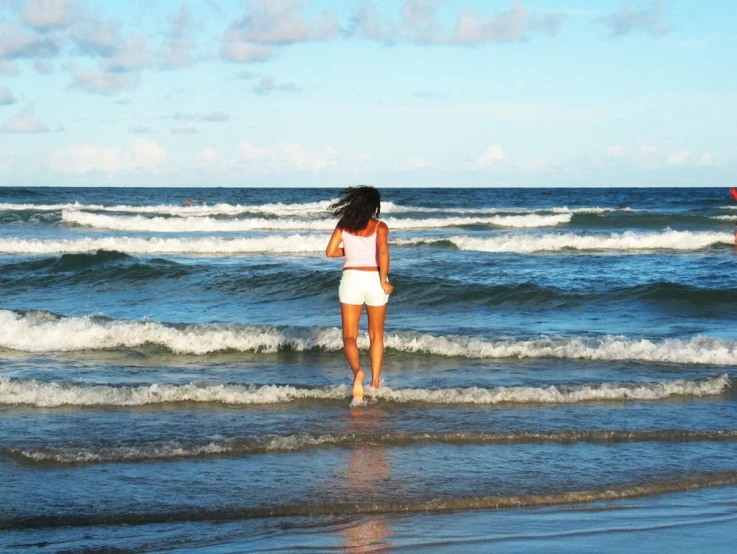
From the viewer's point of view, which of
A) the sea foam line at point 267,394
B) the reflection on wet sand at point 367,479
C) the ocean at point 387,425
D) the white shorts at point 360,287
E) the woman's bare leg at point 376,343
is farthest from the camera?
the woman's bare leg at point 376,343

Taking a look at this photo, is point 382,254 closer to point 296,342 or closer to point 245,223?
point 296,342

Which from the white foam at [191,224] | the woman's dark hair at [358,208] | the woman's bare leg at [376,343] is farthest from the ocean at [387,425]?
the white foam at [191,224]

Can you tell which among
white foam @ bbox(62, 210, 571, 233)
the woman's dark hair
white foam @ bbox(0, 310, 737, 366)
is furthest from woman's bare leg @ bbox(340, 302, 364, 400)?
white foam @ bbox(62, 210, 571, 233)

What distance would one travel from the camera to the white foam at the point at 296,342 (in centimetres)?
993

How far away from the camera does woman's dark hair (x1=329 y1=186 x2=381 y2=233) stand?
25.1ft

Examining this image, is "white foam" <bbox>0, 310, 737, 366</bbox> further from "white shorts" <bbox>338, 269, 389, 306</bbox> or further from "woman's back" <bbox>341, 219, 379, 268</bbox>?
"woman's back" <bbox>341, 219, 379, 268</bbox>

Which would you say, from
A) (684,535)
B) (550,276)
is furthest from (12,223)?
(684,535)

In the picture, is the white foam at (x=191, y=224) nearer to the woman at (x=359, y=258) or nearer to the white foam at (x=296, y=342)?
the white foam at (x=296, y=342)

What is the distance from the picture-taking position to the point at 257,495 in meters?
5.40

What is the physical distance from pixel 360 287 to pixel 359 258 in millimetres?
248

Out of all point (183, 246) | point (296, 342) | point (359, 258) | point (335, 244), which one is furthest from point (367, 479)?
point (183, 246)

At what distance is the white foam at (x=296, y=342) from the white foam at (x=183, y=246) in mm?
15199

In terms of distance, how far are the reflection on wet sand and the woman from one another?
0.69m

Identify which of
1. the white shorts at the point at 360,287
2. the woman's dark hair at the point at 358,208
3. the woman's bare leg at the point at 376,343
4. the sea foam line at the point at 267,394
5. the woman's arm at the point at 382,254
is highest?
the woman's dark hair at the point at 358,208
